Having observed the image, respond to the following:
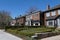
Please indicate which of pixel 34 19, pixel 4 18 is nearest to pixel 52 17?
pixel 34 19

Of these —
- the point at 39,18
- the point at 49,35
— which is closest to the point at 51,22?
the point at 39,18

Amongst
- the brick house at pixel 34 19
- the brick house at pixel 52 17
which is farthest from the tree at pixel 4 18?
the brick house at pixel 52 17

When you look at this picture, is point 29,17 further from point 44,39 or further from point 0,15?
point 44,39

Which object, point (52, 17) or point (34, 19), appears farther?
point (34, 19)

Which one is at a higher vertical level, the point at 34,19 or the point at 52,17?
the point at 52,17

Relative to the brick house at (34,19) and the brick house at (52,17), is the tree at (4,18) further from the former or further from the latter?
the brick house at (52,17)

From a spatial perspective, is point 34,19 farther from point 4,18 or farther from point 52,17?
point 4,18

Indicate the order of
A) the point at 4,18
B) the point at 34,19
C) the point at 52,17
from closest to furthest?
the point at 52,17 → the point at 34,19 → the point at 4,18

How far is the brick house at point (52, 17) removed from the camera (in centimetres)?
4506

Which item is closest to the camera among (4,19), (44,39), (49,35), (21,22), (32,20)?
(44,39)

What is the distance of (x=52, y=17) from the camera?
47.9 m

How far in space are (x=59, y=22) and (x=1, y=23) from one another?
4166 cm

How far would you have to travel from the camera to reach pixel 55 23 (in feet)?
152

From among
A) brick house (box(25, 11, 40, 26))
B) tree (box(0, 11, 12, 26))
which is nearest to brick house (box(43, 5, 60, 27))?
brick house (box(25, 11, 40, 26))
